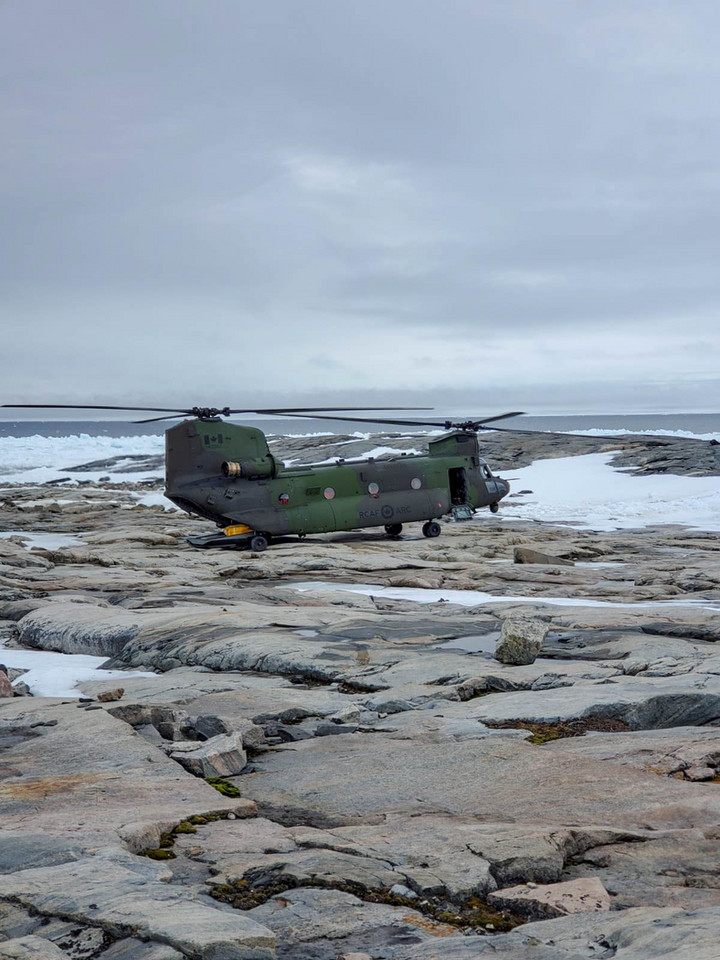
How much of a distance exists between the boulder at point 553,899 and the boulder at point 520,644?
19.3 ft

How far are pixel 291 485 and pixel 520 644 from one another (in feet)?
52.1

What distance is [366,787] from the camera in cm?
648

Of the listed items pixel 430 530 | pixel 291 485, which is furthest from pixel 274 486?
pixel 430 530

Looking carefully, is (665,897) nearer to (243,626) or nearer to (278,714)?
(278,714)

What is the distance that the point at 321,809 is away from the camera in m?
6.15

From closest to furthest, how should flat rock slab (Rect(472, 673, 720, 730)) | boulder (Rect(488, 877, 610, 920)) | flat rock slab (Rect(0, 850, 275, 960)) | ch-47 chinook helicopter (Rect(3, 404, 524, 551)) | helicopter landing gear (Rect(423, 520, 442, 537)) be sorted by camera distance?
1. flat rock slab (Rect(0, 850, 275, 960))
2. boulder (Rect(488, 877, 610, 920))
3. flat rock slab (Rect(472, 673, 720, 730))
4. ch-47 chinook helicopter (Rect(3, 404, 524, 551))
5. helicopter landing gear (Rect(423, 520, 442, 537))

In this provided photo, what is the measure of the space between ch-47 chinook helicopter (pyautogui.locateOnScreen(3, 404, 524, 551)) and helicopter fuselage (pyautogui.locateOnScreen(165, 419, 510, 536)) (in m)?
0.03

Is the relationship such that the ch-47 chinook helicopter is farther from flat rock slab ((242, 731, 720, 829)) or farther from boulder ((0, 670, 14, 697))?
flat rock slab ((242, 731, 720, 829))

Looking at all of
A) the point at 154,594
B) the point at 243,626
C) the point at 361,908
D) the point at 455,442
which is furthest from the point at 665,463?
the point at 361,908

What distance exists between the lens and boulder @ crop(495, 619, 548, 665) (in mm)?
10602

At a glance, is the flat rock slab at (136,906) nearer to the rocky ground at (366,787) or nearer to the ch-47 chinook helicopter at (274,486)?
the rocky ground at (366,787)

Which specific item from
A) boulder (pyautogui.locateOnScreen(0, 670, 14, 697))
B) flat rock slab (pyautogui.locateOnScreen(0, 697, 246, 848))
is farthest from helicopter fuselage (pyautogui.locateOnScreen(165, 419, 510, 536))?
flat rock slab (pyautogui.locateOnScreen(0, 697, 246, 848))

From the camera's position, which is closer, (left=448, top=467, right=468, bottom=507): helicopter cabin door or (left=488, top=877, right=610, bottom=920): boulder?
(left=488, top=877, right=610, bottom=920): boulder

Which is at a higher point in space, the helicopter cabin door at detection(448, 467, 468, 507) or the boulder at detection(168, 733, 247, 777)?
the helicopter cabin door at detection(448, 467, 468, 507)
